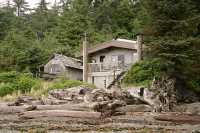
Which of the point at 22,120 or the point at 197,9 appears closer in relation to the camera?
the point at 22,120

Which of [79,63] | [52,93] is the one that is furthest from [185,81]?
[79,63]

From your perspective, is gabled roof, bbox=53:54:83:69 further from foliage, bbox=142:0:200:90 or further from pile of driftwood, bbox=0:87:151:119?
foliage, bbox=142:0:200:90

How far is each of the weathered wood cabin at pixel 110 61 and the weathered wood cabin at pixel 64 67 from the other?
133 inches

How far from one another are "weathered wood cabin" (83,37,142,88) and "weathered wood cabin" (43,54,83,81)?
3378 mm

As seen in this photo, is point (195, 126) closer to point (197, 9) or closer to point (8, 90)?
point (197, 9)

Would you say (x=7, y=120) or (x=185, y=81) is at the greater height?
(x=185, y=81)

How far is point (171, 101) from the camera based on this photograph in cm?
2862

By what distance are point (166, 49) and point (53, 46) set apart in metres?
33.5

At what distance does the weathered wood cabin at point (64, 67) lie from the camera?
171ft

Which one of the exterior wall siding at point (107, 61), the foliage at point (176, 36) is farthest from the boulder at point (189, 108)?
the exterior wall siding at point (107, 61)

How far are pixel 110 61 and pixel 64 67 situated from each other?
7901mm

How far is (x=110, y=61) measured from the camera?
4675 centimetres

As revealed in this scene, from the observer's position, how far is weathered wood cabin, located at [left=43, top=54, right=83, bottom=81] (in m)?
52.1

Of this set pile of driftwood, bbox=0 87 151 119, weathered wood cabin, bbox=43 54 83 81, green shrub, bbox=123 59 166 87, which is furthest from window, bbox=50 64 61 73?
pile of driftwood, bbox=0 87 151 119
